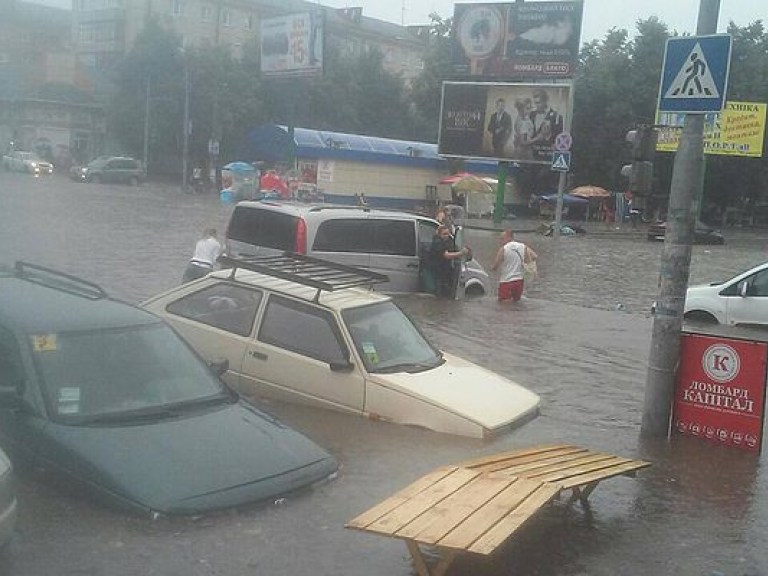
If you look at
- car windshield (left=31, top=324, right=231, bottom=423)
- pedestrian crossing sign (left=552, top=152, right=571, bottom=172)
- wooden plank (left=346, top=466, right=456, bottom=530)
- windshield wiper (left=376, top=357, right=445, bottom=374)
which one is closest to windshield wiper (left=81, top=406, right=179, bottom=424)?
car windshield (left=31, top=324, right=231, bottom=423)

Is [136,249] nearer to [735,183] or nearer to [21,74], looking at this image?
[21,74]

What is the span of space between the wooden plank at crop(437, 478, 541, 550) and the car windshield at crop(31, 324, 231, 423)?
7.52 feet

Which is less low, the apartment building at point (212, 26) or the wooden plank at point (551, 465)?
the apartment building at point (212, 26)

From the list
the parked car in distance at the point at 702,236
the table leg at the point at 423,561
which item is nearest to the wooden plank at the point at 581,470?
the table leg at the point at 423,561

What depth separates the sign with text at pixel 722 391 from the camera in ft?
27.9

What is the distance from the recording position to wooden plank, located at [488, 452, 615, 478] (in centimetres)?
622

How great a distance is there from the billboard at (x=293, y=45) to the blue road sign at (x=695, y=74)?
1526 inches

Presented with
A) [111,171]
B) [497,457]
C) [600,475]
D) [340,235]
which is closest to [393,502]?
[497,457]

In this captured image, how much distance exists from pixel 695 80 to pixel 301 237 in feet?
25.6

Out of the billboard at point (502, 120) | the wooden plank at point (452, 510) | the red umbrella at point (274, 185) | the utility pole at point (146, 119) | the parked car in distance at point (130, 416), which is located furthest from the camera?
the utility pole at point (146, 119)

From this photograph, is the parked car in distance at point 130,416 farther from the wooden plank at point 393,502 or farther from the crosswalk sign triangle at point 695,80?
the crosswalk sign triangle at point 695,80

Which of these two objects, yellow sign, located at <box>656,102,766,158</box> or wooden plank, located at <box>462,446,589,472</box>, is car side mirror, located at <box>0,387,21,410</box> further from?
yellow sign, located at <box>656,102,766,158</box>

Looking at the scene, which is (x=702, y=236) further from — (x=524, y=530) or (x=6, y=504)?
(x=6, y=504)

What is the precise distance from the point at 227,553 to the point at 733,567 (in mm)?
2965
